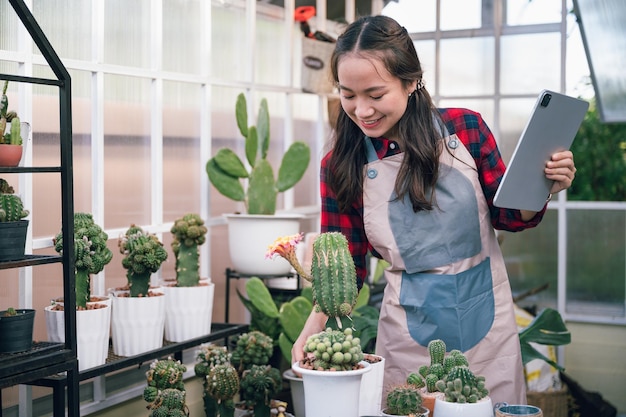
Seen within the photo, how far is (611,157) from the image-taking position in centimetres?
605

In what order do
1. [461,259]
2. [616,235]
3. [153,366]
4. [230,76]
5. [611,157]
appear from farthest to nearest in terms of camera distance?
1. [611,157]
2. [616,235]
3. [230,76]
4. [153,366]
5. [461,259]

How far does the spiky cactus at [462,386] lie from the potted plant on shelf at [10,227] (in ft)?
3.39

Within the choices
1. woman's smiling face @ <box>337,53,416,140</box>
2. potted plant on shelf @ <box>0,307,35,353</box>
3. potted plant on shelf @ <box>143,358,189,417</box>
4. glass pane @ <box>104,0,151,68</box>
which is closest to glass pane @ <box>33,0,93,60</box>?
glass pane @ <box>104,0,151,68</box>

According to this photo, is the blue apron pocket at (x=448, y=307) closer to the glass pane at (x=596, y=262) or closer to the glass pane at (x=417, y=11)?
the glass pane at (x=596, y=262)

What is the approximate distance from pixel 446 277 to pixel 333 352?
2.22ft

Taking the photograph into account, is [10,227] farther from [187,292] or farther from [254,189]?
[254,189]

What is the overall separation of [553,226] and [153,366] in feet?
8.97

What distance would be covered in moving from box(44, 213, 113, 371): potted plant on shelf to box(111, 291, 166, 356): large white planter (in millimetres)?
134

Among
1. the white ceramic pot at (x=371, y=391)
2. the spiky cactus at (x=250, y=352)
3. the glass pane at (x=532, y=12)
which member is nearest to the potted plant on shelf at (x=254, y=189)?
the spiky cactus at (x=250, y=352)

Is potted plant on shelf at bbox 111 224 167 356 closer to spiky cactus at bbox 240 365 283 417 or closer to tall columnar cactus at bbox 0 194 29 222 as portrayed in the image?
spiky cactus at bbox 240 365 283 417

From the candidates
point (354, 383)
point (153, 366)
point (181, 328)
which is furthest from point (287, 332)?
point (354, 383)

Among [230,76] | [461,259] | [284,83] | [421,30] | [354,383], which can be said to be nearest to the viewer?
[354,383]

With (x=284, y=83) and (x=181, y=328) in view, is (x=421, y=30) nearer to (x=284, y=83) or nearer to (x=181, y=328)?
(x=284, y=83)

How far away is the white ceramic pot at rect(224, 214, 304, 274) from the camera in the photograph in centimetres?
338
